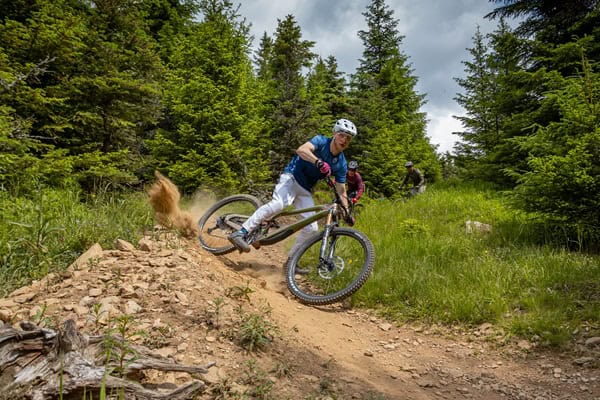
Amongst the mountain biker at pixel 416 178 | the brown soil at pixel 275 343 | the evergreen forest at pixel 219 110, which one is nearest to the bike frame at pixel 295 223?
the brown soil at pixel 275 343

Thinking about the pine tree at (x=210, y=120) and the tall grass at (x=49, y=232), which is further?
the pine tree at (x=210, y=120)

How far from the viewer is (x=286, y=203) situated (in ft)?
18.1

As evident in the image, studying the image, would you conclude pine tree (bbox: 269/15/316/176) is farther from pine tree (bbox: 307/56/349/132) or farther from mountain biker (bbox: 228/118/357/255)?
mountain biker (bbox: 228/118/357/255)

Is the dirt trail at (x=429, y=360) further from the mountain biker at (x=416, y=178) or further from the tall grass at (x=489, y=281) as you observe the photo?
the mountain biker at (x=416, y=178)

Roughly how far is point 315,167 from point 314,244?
51.4 inches

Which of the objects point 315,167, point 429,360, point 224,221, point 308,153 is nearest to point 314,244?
point 315,167

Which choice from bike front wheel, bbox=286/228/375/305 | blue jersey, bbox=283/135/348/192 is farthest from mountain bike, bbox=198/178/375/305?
blue jersey, bbox=283/135/348/192

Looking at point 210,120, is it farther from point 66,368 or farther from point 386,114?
point 386,114

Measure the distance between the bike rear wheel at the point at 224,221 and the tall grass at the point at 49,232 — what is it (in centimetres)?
123

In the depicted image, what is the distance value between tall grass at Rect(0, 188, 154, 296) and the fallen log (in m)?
1.82

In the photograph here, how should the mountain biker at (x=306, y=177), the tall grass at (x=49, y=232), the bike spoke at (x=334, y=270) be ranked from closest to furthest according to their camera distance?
the tall grass at (x=49, y=232) → the bike spoke at (x=334, y=270) → the mountain biker at (x=306, y=177)

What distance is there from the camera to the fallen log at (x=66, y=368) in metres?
1.71

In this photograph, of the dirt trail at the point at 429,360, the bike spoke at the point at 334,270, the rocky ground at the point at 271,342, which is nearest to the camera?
the rocky ground at the point at 271,342

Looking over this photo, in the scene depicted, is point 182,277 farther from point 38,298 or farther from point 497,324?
point 497,324
